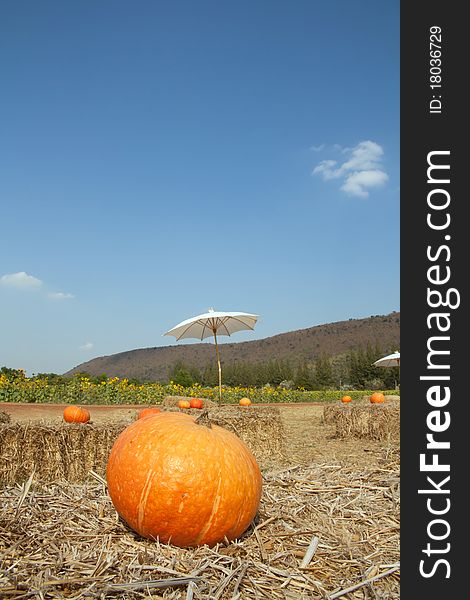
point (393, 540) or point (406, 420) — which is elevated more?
point (406, 420)

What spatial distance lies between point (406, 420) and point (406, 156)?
140 centimetres

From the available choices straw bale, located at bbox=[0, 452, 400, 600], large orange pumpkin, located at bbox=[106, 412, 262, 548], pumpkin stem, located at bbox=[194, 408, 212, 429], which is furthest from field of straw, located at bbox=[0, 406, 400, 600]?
pumpkin stem, located at bbox=[194, 408, 212, 429]

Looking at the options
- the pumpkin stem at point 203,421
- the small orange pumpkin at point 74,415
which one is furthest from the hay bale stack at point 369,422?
the pumpkin stem at point 203,421

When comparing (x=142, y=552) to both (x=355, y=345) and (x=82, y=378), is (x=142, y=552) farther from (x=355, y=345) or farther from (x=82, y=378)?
(x=355, y=345)

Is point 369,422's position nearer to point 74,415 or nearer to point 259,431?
point 259,431

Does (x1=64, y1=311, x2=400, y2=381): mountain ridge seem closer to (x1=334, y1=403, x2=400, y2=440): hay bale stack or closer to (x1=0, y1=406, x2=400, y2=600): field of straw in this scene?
(x1=334, y1=403, x2=400, y2=440): hay bale stack

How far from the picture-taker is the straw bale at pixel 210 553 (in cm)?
254

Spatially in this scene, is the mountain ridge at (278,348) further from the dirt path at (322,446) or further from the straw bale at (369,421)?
the straw bale at (369,421)

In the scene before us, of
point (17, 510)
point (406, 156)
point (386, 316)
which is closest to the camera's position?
point (406, 156)

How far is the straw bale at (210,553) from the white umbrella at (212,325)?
856 centimetres

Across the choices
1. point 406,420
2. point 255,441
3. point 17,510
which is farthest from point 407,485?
point 255,441

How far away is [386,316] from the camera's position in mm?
84250

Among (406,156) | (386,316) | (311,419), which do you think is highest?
(386,316)

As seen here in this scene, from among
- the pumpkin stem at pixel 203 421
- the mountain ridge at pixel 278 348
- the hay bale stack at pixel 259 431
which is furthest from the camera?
the mountain ridge at pixel 278 348
